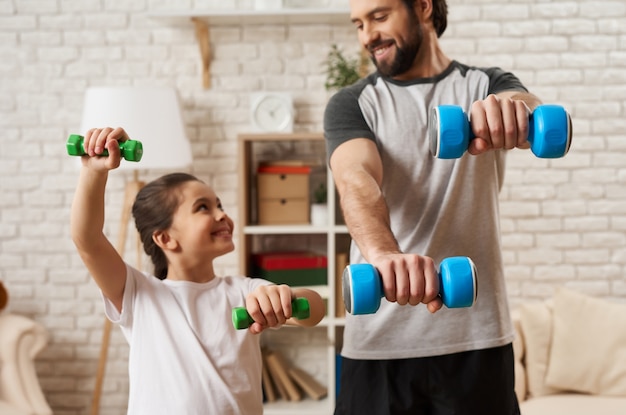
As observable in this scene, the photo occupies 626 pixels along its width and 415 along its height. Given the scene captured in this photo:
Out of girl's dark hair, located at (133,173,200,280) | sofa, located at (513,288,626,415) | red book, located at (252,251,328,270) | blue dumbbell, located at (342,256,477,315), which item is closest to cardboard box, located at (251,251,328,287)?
red book, located at (252,251,328,270)

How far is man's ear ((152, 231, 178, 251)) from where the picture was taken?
1.71 metres

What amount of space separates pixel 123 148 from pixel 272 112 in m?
2.18

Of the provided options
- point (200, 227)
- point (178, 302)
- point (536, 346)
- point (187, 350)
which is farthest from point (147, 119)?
point (536, 346)

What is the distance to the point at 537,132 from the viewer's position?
1.07 m

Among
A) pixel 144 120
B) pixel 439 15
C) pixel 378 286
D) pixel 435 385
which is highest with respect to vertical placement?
pixel 439 15

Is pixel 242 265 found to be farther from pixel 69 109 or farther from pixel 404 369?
pixel 404 369

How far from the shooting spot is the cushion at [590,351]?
3113mm

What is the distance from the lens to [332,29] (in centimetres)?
354

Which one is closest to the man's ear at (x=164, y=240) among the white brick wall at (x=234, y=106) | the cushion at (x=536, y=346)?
the white brick wall at (x=234, y=106)

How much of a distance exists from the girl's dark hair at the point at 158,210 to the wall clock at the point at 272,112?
5.44 ft

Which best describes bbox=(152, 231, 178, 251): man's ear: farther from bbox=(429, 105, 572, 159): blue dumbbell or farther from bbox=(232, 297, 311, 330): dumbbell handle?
bbox=(429, 105, 572, 159): blue dumbbell

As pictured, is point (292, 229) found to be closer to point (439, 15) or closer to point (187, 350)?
point (439, 15)

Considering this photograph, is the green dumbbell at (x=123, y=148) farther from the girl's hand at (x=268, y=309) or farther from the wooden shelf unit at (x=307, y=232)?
the wooden shelf unit at (x=307, y=232)

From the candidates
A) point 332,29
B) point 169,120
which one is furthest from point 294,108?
point 169,120
